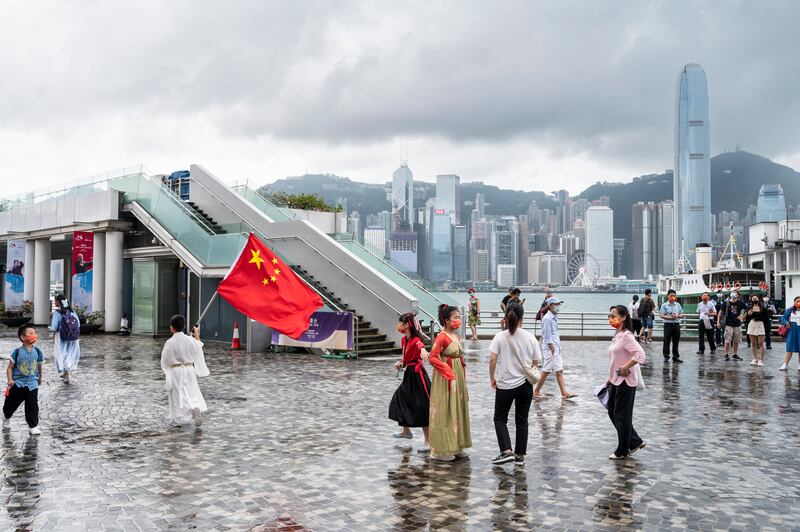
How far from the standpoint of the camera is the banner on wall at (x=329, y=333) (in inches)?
702

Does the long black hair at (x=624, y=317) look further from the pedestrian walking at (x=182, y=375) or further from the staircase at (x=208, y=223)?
the staircase at (x=208, y=223)

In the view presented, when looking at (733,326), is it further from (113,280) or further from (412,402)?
(113,280)

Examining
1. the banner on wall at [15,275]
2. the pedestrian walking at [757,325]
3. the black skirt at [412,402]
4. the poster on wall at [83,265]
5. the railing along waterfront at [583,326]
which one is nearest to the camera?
the black skirt at [412,402]

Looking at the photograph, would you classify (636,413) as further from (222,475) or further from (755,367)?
(755,367)

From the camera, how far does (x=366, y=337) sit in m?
18.7

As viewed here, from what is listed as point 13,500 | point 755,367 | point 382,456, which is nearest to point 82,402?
point 13,500

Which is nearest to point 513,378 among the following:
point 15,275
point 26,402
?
point 26,402

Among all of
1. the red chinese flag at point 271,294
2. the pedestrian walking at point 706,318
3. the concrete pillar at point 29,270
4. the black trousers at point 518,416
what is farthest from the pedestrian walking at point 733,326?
the concrete pillar at point 29,270

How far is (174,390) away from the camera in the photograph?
9.30 m

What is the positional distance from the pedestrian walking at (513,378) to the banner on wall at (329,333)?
10598 mm

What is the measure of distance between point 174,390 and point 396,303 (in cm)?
1043

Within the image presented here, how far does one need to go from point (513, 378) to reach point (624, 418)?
1.39 m

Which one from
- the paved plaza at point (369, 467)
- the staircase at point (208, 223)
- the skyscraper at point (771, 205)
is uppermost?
the skyscraper at point (771, 205)

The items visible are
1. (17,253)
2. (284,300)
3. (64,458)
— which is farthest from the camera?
(17,253)
